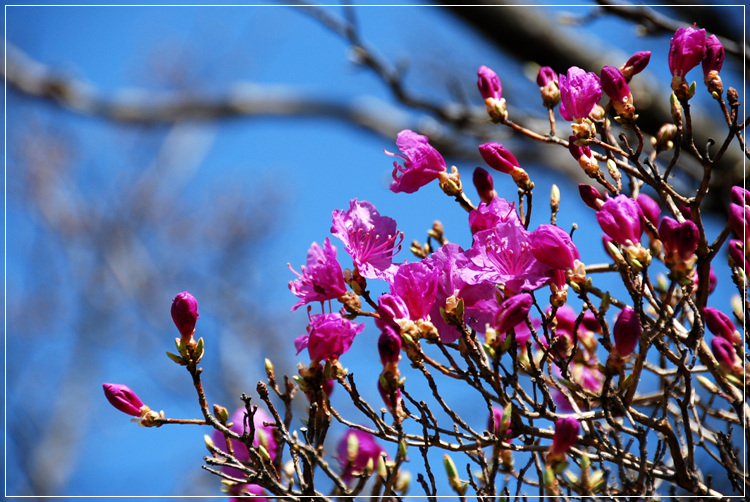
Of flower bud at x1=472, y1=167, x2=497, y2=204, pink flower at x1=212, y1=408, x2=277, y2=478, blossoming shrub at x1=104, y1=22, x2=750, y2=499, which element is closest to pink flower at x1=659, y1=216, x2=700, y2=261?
blossoming shrub at x1=104, y1=22, x2=750, y2=499

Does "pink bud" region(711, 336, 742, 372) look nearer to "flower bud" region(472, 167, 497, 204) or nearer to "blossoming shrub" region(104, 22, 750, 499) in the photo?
"blossoming shrub" region(104, 22, 750, 499)

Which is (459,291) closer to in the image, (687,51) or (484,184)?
(484,184)

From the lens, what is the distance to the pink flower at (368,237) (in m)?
1.45

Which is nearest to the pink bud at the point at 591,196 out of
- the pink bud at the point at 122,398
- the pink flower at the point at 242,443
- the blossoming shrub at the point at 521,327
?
the blossoming shrub at the point at 521,327

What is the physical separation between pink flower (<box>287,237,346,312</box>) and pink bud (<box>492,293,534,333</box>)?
338mm

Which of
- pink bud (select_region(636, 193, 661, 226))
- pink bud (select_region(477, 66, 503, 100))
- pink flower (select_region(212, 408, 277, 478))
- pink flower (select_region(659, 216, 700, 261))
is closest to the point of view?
pink flower (select_region(659, 216, 700, 261))

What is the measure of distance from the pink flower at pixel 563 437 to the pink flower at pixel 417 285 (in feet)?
1.01

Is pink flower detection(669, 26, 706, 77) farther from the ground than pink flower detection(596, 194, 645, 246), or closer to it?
farther from the ground

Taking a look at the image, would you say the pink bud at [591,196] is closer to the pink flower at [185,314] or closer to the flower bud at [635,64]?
the flower bud at [635,64]

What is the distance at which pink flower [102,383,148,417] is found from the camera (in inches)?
57.7

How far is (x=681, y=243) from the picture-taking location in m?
1.18

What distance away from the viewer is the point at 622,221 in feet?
4.11

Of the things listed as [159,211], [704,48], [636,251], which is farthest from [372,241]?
[159,211]

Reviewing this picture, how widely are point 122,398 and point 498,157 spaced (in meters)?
0.94
